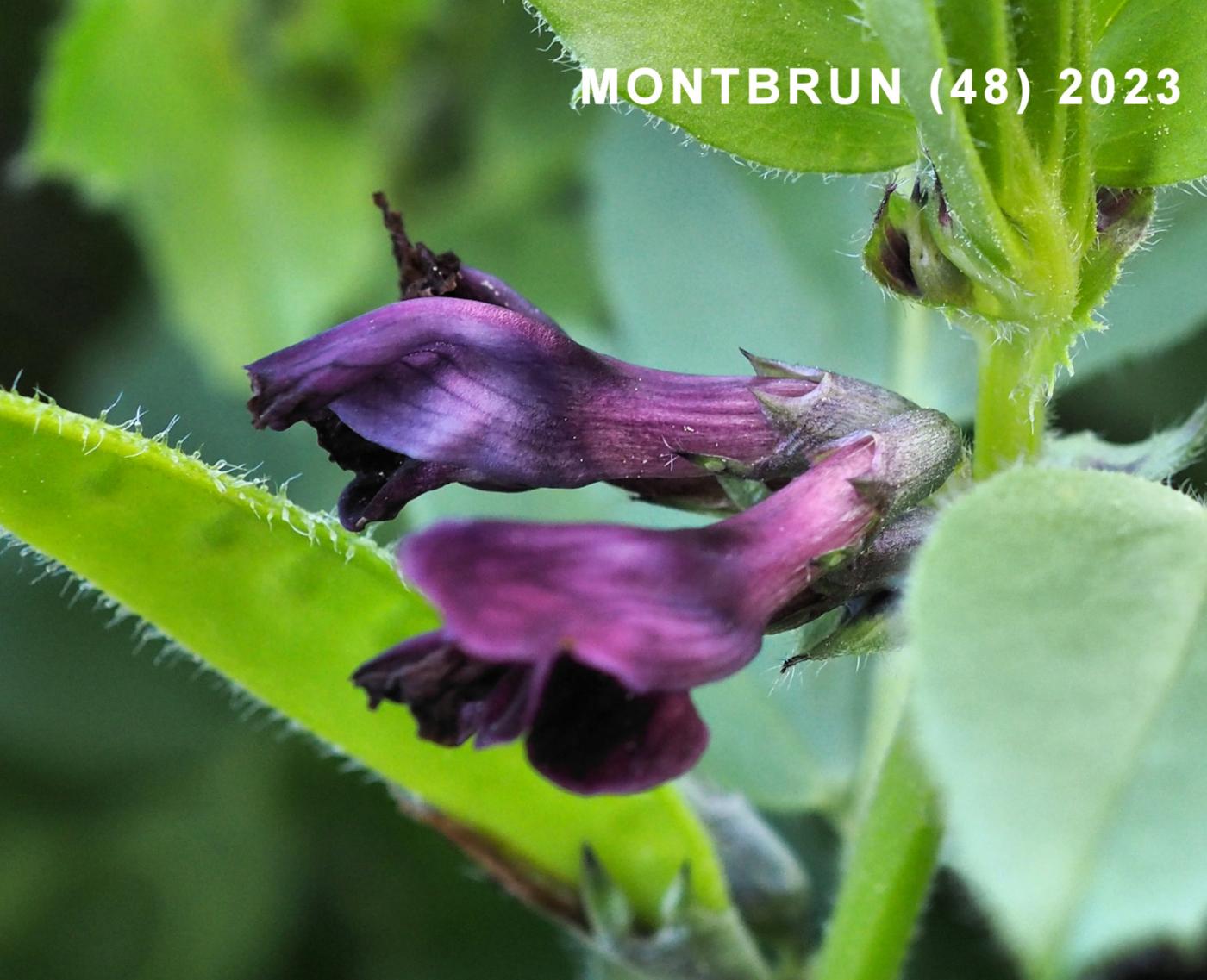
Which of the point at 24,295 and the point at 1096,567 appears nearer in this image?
the point at 1096,567

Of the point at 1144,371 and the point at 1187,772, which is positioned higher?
the point at 1187,772

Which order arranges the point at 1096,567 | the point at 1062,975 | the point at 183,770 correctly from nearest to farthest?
the point at 1062,975 < the point at 1096,567 < the point at 183,770

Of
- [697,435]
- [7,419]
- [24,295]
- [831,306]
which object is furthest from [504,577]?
[24,295]


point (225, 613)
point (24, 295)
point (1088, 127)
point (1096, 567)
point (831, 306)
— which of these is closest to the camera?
point (1096, 567)

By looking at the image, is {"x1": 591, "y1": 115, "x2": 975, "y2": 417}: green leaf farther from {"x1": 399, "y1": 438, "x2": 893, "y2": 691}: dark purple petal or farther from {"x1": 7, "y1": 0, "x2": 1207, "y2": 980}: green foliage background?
{"x1": 399, "y1": 438, "x2": 893, "y2": 691}: dark purple petal

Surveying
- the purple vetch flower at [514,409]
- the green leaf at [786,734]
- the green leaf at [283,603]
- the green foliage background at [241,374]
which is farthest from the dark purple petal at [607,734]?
the green foliage background at [241,374]

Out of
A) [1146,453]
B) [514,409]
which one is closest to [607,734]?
[514,409]

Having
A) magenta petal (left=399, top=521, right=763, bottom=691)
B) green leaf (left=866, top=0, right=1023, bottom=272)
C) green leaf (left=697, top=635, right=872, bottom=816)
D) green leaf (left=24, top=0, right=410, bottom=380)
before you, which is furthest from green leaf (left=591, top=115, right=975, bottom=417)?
magenta petal (left=399, top=521, right=763, bottom=691)

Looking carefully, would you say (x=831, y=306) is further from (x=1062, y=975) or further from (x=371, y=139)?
(x=1062, y=975)
